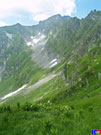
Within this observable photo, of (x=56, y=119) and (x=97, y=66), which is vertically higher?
(x=97, y=66)

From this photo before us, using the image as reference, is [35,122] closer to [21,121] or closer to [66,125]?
[21,121]

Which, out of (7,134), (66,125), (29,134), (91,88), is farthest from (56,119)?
(91,88)

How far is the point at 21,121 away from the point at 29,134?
2480mm

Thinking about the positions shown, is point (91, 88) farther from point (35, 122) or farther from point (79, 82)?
point (35, 122)

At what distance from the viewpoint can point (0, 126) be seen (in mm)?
10281

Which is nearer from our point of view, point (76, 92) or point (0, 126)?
point (0, 126)

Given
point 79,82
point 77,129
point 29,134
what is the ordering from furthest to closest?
point 79,82, point 77,129, point 29,134

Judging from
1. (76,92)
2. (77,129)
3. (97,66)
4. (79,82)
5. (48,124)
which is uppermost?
(97,66)

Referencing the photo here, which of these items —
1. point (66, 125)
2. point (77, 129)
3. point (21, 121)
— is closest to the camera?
point (77, 129)

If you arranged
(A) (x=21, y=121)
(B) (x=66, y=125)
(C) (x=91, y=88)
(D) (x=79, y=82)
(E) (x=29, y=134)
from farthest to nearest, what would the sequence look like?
1. (D) (x=79, y=82)
2. (C) (x=91, y=88)
3. (A) (x=21, y=121)
4. (B) (x=66, y=125)
5. (E) (x=29, y=134)

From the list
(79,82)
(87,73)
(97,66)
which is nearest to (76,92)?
(79,82)

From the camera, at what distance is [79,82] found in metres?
157

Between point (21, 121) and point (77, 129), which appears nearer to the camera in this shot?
point (77, 129)

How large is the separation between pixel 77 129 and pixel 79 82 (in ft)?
494
